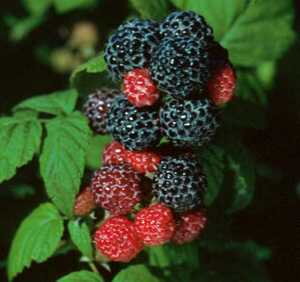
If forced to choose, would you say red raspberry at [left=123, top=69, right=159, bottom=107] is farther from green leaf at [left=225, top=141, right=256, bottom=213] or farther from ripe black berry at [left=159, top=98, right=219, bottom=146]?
green leaf at [left=225, top=141, right=256, bottom=213]

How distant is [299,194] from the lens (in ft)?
17.7

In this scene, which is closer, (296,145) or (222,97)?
(222,97)

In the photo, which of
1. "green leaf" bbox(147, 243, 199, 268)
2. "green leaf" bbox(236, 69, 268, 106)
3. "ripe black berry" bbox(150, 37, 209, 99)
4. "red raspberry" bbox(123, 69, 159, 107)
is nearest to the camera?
"ripe black berry" bbox(150, 37, 209, 99)

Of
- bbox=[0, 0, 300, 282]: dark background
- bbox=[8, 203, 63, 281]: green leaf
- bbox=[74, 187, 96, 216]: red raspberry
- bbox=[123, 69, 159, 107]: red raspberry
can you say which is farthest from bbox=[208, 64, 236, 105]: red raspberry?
bbox=[0, 0, 300, 282]: dark background

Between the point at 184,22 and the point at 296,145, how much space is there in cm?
251

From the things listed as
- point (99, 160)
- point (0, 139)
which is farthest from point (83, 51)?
point (0, 139)

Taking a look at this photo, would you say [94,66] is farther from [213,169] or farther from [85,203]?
[213,169]

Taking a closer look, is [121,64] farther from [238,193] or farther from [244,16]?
[244,16]

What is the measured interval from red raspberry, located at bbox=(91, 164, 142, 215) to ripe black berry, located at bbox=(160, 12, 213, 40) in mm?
697

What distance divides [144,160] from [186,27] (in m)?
0.67

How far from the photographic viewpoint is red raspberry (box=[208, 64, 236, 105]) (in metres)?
3.12

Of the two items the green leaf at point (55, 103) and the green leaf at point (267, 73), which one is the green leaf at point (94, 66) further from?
the green leaf at point (267, 73)

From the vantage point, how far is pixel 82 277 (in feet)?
11.0

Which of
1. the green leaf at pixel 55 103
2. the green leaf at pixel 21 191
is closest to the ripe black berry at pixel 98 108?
the green leaf at pixel 55 103
